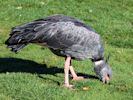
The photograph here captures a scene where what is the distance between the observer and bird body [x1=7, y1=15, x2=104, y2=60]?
12164 millimetres

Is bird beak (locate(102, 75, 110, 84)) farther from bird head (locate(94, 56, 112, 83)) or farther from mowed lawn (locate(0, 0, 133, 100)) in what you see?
mowed lawn (locate(0, 0, 133, 100))

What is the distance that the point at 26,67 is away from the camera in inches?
588

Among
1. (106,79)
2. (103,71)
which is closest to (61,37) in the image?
(103,71)

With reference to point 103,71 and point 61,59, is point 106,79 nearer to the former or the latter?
point 103,71

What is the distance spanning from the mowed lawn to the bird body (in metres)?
0.81

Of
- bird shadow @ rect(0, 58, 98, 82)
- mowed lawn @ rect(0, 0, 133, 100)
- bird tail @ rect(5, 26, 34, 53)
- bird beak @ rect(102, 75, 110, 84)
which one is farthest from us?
bird shadow @ rect(0, 58, 98, 82)

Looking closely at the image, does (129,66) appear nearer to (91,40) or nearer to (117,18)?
(91,40)

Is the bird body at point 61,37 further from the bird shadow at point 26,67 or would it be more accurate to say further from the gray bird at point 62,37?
the bird shadow at point 26,67

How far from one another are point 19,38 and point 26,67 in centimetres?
290

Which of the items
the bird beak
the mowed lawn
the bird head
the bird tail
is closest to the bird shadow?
the mowed lawn

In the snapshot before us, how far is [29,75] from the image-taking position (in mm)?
12703

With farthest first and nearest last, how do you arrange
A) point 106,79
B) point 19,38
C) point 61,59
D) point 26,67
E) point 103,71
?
point 61,59 → point 26,67 → point 103,71 → point 106,79 → point 19,38

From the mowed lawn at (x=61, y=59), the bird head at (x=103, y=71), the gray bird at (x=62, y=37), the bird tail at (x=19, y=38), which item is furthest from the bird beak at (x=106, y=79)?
the bird tail at (x=19, y=38)

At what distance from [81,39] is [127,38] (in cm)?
771
